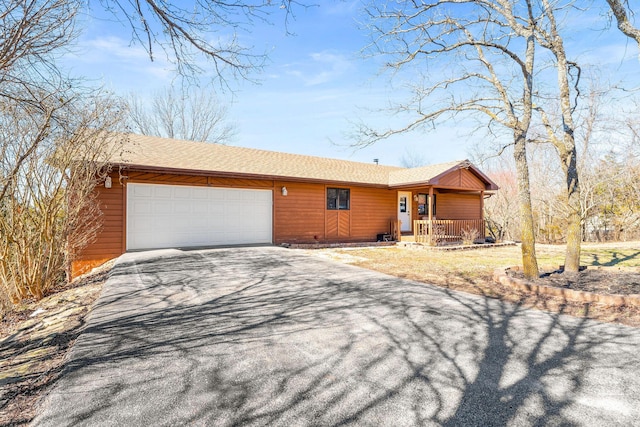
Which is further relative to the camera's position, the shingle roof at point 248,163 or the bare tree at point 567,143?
the shingle roof at point 248,163

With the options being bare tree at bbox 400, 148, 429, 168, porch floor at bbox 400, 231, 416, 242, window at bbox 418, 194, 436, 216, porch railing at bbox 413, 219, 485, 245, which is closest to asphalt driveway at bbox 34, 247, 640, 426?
porch railing at bbox 413, 219, 485, 245

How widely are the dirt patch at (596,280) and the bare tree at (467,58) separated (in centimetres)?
47

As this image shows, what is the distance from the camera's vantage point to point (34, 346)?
3377mm

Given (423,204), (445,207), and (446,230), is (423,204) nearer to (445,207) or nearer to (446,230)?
(445,207)

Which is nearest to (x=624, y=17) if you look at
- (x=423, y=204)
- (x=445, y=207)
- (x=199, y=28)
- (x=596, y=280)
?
(x=596, y=280)

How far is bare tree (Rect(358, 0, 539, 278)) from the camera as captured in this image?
6.08 meters

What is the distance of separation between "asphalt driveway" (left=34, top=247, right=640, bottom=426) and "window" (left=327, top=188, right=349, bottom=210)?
330 inches

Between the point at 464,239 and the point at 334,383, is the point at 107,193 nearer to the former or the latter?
the point at 334,383

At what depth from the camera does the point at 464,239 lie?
13758mm

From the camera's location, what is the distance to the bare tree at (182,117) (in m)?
22.5

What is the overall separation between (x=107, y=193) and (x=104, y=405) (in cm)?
820

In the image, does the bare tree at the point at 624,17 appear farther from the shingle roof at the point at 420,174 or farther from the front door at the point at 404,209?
the front door at the point at 404,209

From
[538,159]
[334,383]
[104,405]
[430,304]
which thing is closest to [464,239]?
[538,159]

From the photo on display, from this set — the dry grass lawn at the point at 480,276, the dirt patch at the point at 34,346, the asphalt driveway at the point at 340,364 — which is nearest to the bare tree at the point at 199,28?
the asphalt driveway at the point at 340,364
